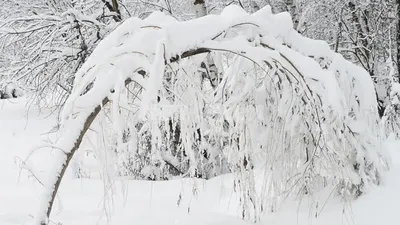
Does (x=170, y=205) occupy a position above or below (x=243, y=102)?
below

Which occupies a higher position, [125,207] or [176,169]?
[176,169]

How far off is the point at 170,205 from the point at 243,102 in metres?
1.26

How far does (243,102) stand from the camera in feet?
10.9

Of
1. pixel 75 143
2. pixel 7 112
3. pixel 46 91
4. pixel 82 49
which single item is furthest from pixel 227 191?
pixel 7 112

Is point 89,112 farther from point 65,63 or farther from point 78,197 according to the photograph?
point 65,63

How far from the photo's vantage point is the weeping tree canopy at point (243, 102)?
9.15ft

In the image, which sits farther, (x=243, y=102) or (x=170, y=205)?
(x=170, y=205)

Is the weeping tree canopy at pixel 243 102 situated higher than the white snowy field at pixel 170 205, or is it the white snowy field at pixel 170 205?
the weeping tree canopy at pixel 243 102

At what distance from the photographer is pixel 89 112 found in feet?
9.04

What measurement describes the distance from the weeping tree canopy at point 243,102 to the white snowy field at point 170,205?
14 centimetres

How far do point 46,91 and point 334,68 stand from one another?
16.8 feet

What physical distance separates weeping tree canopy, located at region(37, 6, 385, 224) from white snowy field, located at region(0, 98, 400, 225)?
0.45 ft

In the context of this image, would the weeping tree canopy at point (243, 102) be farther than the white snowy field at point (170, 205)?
No

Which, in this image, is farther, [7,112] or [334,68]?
[7,112]
